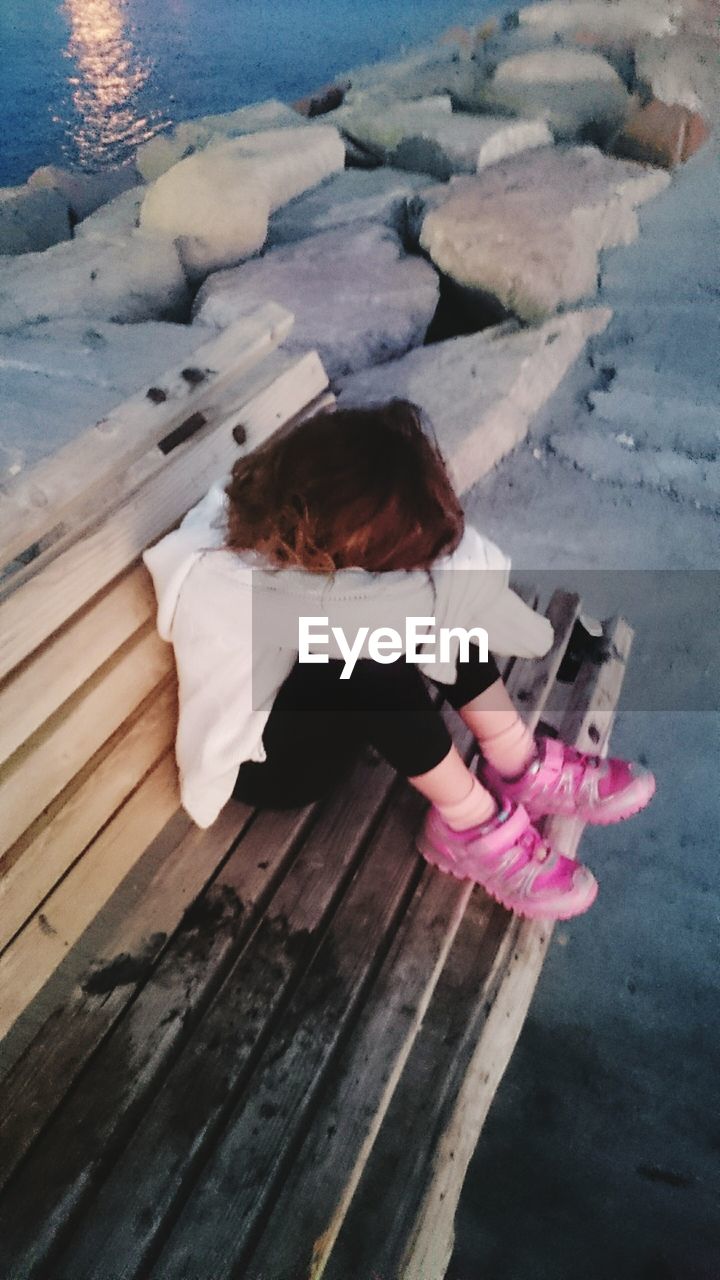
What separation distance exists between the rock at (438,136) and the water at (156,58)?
6.47 metres

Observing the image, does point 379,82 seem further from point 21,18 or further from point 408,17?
point 21,18

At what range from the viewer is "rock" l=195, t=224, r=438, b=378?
3.79m

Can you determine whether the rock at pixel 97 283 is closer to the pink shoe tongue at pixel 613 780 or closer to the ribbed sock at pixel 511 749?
the ribbed sock at pixel 511 749

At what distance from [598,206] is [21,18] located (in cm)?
2977

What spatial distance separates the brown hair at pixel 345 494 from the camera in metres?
1.42

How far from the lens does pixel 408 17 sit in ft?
67.1

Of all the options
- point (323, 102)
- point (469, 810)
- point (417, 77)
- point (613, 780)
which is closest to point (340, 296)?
point (613, 780)

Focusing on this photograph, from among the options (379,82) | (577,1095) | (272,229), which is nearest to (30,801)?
(577,1095)

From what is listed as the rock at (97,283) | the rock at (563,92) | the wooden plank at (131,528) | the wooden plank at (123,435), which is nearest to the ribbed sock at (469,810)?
the wooden plank at (131,528)

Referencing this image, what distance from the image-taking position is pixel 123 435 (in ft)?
5.34

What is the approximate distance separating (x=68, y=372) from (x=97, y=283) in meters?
0.97

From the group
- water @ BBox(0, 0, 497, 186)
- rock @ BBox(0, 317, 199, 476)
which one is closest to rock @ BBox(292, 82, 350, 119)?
water @ BBox(0, 0, 497, 186)

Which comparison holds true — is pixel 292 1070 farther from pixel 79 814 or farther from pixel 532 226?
pixel 532 226

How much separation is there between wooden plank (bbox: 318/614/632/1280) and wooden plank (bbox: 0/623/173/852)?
0.80m
